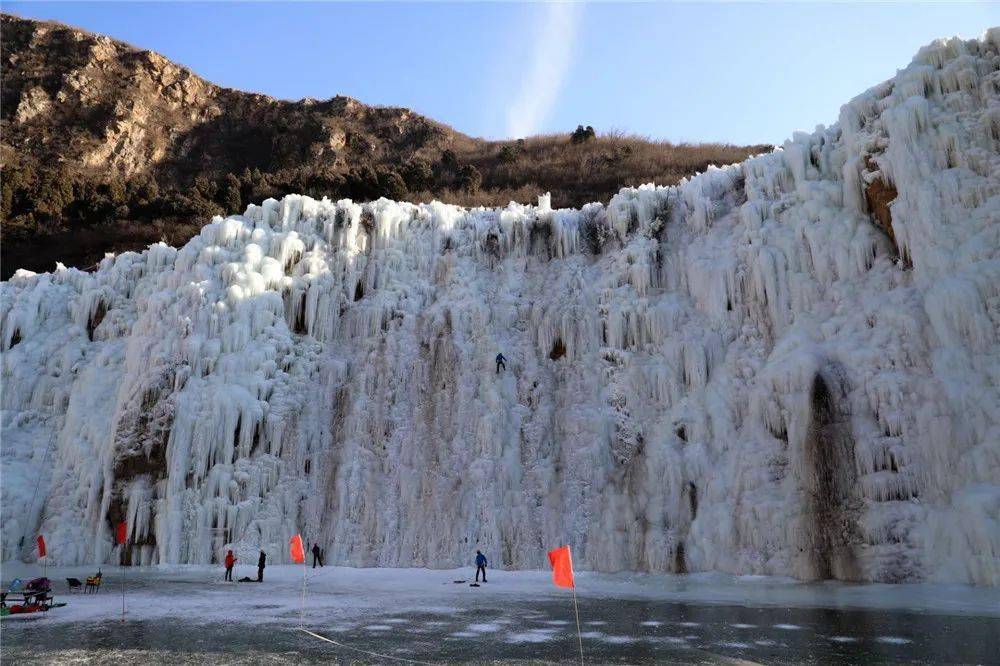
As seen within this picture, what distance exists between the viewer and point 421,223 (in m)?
24.2

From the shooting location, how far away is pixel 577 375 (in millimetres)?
20469

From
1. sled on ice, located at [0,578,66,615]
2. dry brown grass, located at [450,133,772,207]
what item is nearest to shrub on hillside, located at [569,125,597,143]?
dry brown grass, located at [450,133,772,207]

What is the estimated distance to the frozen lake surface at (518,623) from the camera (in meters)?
7.80

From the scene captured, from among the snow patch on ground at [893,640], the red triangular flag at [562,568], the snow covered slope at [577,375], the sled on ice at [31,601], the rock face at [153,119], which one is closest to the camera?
the snow patch on ground at [893,640]

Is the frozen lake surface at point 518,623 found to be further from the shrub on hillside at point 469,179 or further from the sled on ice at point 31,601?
the shrub on hillside at point 469,179

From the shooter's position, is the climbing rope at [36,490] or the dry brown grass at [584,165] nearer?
the climbing rope at [36,490]

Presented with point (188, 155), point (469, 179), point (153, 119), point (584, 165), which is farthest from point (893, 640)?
point (153, 119)

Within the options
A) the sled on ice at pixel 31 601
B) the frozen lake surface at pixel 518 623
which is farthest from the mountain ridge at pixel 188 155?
the frozen lake surface at pixel 518 623

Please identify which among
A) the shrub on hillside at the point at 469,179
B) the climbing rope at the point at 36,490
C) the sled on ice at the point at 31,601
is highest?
the shrub on hillside at the point at 469,179

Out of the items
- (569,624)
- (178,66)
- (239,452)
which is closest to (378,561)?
(239,452)

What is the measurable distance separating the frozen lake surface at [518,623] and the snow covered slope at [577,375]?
2.05 meters

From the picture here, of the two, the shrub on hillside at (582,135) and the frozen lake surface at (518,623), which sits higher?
the shrub on hillside at (582,135)

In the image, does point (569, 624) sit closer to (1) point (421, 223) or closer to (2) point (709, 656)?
(2) point (709, 656)

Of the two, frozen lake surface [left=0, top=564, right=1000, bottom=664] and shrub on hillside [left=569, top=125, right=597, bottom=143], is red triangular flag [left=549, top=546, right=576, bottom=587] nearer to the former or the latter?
frozen lake surface [left=0, top=564, right=1000, bottom=664]
